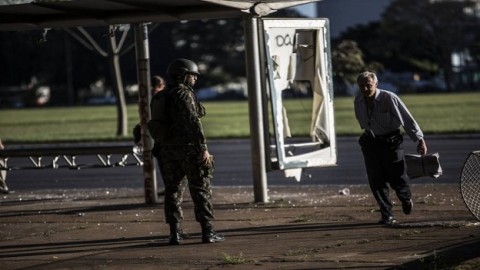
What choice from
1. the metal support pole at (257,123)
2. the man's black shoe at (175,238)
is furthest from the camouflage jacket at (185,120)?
the metal support pole at (257,123)

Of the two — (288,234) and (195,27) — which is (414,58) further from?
(288,234)

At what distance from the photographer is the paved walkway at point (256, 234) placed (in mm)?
9727

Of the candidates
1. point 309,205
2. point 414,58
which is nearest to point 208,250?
point 309,205

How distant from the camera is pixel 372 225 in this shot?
1194 centimetres

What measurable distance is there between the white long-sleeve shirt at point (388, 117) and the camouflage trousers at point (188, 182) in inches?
80.6

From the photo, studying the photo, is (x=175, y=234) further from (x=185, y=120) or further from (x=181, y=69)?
(x=181, y=69)

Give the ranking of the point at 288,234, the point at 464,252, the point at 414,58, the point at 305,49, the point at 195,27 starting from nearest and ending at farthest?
the point at 464,252 → the point at 288,234 → the point at 305,49 → the point at 195,27 → the point at 414,58

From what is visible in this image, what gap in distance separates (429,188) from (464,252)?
639 centimetres

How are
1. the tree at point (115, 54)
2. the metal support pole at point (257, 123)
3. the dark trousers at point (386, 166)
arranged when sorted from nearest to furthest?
the dark trousers at point (386, 166) → the metal support pole at point (257, 123) → the tree at point (115, 54)

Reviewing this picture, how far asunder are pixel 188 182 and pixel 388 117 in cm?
233

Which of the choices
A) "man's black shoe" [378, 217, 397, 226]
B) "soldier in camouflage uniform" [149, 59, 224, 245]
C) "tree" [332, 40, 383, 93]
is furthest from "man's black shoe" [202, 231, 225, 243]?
"tree" [332, 40, 383, 93]

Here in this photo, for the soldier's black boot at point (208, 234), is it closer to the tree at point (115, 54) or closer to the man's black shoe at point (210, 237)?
the man's black shoe at point (210, 237)

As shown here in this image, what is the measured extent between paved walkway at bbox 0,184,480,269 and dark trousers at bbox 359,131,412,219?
0.36m

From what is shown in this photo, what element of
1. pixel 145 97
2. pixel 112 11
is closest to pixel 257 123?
pixel 145 97
